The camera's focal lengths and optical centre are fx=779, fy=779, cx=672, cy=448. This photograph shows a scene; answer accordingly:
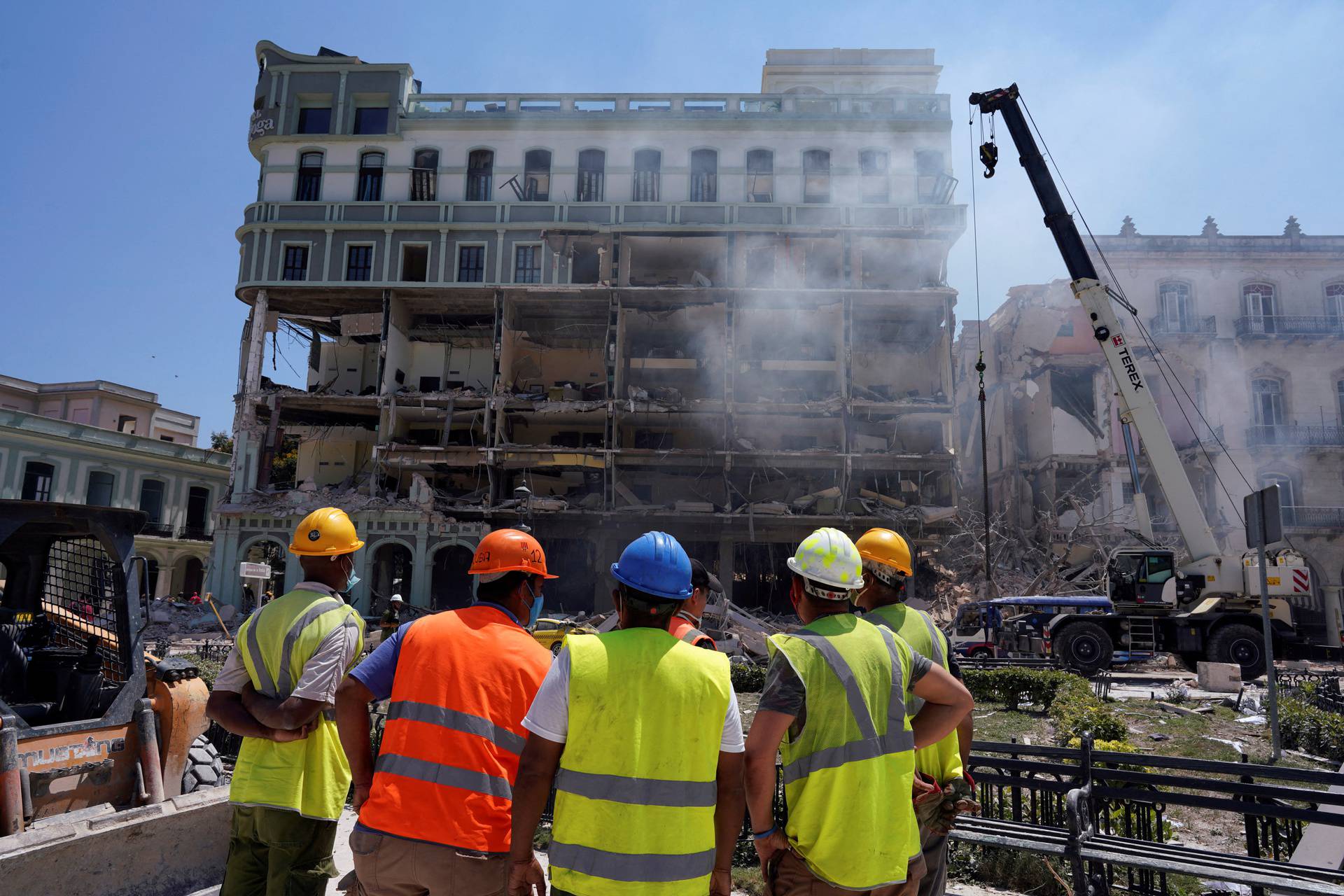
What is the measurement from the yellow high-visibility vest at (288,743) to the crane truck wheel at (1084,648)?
16432 mm

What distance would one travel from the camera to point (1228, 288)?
109ft

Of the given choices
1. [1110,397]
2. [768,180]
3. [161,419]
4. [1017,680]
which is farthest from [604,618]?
[161,419]

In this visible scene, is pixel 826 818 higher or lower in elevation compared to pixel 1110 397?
lower

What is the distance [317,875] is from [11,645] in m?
3.48

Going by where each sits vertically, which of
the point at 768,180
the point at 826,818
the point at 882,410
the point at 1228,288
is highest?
the point at 768,180

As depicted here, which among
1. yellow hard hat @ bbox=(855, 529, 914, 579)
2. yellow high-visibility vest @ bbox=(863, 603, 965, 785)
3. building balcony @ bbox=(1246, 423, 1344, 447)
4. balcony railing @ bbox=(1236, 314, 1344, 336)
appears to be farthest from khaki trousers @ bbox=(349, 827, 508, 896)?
balcony railing @ bbox=(1236, 314, 1344, 336)

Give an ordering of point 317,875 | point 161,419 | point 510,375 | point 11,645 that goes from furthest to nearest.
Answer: point 161,419, point 510,375, point 11,645, point 317,875

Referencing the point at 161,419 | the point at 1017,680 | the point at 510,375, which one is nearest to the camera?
the point at 1017,680

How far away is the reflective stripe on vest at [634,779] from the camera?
2.24 metres

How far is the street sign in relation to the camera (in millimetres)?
8086

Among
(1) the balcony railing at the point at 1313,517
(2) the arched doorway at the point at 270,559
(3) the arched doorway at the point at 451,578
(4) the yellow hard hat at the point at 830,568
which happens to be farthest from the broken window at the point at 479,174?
(1) the balcony railing at the point at 1313,517

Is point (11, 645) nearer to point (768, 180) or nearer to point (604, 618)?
point (604, 618)

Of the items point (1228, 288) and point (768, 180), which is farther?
point (1228, 288)

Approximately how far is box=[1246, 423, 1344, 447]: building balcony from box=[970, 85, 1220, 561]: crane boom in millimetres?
19798
